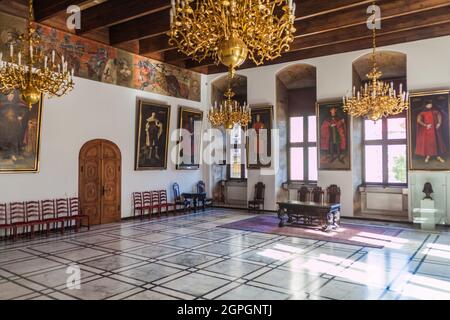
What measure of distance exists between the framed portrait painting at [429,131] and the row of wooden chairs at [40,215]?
9.44 m

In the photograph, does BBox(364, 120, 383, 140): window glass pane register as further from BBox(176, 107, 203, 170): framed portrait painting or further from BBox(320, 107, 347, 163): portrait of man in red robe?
BBox(176, 107, 203, 170): framed portrait painting

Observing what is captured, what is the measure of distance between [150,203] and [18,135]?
4602mm

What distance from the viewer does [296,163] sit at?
1367 centimetres

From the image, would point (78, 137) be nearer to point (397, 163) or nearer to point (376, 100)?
point (376, 100)

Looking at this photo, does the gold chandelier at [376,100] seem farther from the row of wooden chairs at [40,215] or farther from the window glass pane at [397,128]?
the row of wooden chairs at [40,215]

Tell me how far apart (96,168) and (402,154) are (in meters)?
9.66

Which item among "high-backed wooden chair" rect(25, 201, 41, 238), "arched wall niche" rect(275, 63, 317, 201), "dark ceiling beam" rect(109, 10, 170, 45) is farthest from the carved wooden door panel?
"arched wall niche" rect(275, 63, 317, 201)

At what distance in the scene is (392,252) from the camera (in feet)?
23.6

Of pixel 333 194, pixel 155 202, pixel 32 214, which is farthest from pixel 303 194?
pixel 32 214

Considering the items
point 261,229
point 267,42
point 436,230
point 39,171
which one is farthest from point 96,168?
point 436,230

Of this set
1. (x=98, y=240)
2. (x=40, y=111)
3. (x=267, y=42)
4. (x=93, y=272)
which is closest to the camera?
(x=267, y=42)

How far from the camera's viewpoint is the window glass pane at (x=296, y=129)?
1366 cm

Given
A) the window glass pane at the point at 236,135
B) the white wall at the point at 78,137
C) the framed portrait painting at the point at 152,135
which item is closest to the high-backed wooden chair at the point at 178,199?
the white wall at the point at 78,137
